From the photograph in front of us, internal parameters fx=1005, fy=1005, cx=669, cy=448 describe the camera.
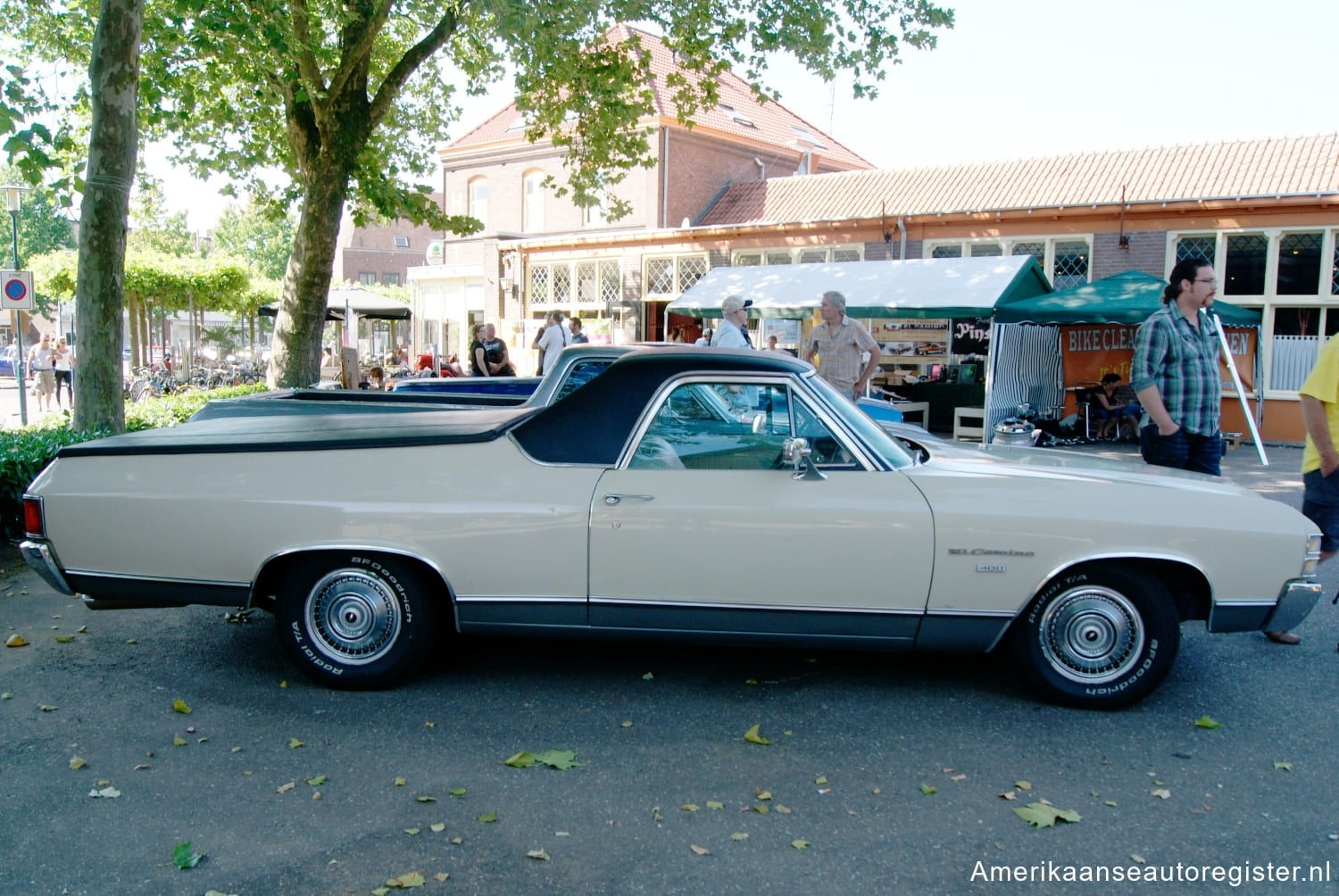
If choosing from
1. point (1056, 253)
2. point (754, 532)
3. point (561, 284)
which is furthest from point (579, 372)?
point (561, 284)

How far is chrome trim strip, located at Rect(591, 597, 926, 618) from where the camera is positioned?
4.14m

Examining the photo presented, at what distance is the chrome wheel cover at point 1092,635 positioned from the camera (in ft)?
13.7

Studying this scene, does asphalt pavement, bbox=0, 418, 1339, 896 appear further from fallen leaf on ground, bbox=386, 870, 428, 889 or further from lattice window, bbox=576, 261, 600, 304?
lattice window, bbox=576, 261, 600, 304

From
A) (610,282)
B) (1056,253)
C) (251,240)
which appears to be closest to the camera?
(1056,253)

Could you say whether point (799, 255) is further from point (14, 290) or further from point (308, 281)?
point (14, 290)

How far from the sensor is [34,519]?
4.48m

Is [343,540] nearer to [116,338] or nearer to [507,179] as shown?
[116,338]

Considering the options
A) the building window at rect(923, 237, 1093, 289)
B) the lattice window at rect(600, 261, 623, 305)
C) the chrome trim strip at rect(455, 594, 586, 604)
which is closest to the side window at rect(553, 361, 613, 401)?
the chrome trim strip at rect(455, 594, 586, 604)

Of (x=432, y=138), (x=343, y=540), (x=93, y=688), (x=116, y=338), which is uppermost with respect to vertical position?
(x=432, y=138)

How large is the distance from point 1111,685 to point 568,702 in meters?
2.30

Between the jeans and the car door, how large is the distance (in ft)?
7.21

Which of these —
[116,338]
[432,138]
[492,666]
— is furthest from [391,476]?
[432,138]

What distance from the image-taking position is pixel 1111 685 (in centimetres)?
423

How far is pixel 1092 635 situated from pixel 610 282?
22853 millimetres
